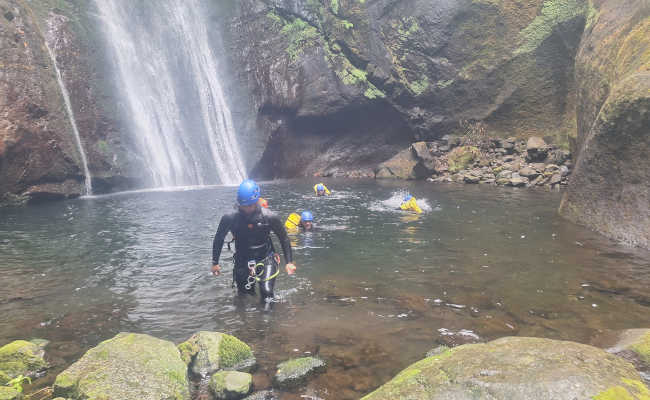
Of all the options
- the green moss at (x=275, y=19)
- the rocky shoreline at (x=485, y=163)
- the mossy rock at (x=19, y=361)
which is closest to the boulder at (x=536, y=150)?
the rocky shoreline at (x=485, y=163)

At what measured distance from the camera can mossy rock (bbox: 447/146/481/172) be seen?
2750 cm

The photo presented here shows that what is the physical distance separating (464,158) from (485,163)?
1.49 metres

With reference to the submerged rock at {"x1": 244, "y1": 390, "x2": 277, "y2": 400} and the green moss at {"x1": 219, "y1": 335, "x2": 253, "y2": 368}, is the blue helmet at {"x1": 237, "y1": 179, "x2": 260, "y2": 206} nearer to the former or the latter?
the green moss at {"x1": 219, "y1": 335, "x2": 253, "y2": 368}

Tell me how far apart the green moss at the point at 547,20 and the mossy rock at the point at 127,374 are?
1200 inches

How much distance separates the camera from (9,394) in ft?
12.1

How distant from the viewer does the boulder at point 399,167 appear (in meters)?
29.3

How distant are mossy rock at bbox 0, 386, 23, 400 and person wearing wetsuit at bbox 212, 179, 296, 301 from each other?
3.03 meters

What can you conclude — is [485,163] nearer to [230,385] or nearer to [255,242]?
[255,242]

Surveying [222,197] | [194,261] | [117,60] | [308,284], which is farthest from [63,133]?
[308,284]

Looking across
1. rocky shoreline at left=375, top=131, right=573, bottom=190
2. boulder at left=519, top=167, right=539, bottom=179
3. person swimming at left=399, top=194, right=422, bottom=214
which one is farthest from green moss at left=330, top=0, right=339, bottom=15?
person swimming at left=399, top=194, right=422, bottom=214

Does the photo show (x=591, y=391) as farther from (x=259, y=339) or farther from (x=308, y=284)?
(x=308, y=284)

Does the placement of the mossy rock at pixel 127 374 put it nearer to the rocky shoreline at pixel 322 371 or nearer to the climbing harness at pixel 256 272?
the rocky shoreline at pixel 322 371

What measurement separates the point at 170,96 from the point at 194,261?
74.3 ft

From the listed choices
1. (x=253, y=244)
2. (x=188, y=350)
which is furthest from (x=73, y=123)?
(x=188, y=350)
